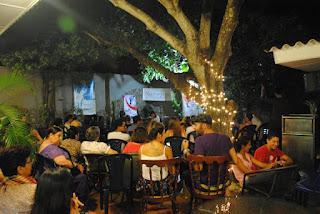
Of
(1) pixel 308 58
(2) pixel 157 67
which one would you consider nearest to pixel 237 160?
(1) pixel 308 58

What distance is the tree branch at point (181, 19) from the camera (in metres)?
6.19

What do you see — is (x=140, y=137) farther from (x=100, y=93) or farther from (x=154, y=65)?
(x=100, y=93)

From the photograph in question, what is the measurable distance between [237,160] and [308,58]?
2.22 meters

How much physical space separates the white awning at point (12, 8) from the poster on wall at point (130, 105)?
946cm

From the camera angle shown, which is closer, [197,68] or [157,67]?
[197,68]

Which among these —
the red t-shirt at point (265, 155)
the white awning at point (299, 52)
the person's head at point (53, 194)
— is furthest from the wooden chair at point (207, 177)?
the white awning at point (299, 52)

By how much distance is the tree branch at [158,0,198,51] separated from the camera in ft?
20.3

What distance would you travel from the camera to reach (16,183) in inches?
123

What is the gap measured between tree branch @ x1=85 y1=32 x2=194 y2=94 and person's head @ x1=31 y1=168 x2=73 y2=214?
5116mm

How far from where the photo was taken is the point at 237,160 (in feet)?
15.8

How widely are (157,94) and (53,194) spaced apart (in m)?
13.7

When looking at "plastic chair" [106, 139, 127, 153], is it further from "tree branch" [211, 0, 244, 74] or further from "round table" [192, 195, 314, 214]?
"round table" [192, 195, 314, 214]

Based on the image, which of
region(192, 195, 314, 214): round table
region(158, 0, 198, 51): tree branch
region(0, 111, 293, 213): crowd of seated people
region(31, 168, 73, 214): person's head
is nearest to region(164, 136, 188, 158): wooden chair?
region(0, 111, 293, 213): crowd of seated people

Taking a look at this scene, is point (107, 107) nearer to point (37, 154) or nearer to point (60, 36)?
point (60, 36)
